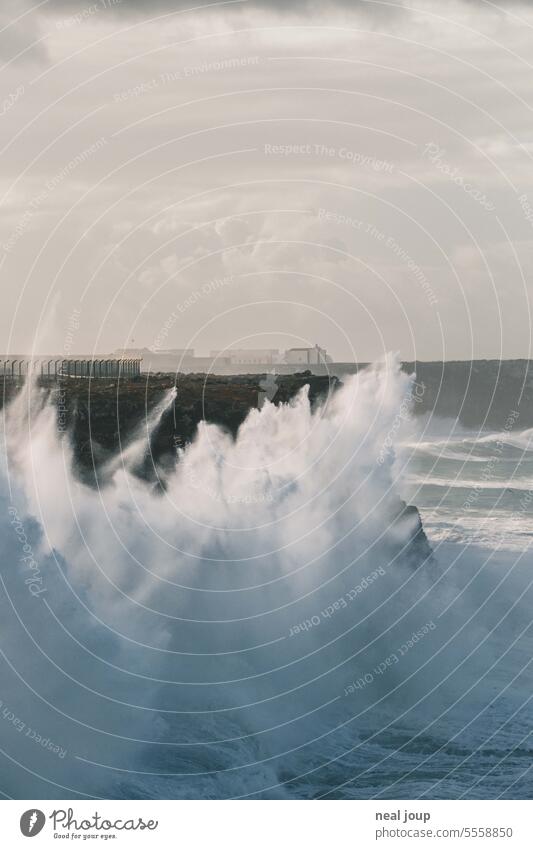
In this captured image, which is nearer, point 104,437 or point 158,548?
point 158,548

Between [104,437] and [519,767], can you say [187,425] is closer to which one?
[104,437]

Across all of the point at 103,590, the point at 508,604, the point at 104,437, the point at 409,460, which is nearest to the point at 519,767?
the point at 103,590

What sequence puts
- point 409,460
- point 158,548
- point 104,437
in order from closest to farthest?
point 158,548
point 104,437
point 409,460

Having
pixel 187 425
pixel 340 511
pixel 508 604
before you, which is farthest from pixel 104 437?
A: pixel 508 604

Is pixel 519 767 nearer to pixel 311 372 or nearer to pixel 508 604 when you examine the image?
pixel 508 604

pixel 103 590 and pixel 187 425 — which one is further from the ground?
pixel 187 425

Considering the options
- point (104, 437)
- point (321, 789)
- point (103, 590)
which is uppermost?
point (104, 437)

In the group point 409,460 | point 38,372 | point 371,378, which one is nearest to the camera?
point 38,372
